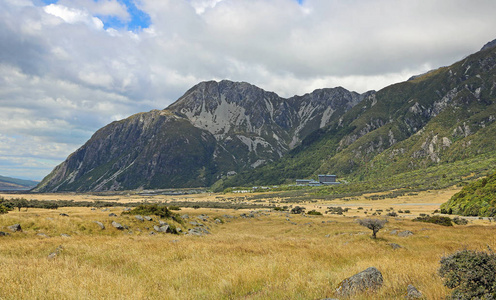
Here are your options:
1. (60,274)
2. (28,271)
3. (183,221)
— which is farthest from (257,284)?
(183,221)

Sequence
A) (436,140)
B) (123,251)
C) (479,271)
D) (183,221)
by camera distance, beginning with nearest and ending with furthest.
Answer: (479,271) < (123,251) < (183,221) < (436,140)

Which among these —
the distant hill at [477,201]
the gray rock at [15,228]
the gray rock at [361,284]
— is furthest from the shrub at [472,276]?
the distant hill at [477,201]

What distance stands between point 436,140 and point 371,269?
216155 mm

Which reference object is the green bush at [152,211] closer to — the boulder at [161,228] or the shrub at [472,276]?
the boulder at [161,228]

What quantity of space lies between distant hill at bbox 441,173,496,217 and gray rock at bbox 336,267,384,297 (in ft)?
145

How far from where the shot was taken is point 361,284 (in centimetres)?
672

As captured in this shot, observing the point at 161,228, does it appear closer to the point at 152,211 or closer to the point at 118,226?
the point at 118,226

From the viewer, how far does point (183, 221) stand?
3406 centimetres

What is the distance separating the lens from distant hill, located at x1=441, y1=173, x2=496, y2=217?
41.8 metres

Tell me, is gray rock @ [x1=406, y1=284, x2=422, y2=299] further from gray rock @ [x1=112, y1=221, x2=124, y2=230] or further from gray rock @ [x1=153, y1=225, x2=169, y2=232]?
gray rock @ [x1=112, y1=221, x2=124, y2=230]

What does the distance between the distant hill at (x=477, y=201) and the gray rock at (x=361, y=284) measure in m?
44.2

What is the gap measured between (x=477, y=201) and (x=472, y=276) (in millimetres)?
53307

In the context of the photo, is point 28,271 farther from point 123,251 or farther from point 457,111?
point 457,111

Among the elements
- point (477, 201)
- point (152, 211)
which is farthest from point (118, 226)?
point (477, 201)
